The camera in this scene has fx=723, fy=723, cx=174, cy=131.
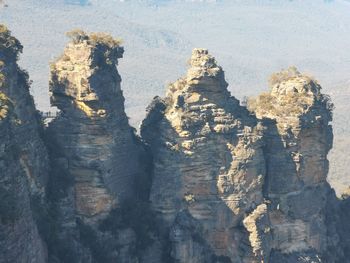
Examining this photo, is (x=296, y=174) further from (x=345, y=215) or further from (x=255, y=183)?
(x=345, y=215)

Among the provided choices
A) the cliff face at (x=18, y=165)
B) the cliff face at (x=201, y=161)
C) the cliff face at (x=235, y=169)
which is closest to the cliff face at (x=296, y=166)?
the cliff face at (x=235, y=169)

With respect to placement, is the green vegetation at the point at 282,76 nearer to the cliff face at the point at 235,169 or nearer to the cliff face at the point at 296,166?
the cliff face at the point at 296,166

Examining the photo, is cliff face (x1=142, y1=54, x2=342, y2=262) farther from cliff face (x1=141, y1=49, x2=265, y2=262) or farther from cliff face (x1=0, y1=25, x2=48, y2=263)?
cliff face (x1=0, y1=25, x2=48, y2=263)

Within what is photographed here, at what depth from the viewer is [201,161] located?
35562 millimetres

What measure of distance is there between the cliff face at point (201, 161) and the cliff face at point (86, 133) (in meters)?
2.66

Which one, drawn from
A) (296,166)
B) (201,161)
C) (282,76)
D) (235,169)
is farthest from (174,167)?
(282,76)

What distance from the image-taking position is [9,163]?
24.5m

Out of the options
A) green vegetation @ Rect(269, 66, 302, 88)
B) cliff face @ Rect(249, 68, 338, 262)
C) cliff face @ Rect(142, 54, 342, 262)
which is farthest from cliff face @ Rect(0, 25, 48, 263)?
green vegetation @ Rect(269, 66, 302, 88)

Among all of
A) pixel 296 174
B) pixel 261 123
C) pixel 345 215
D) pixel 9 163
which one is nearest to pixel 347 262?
pixel 345 215

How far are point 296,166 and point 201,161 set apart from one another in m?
5.78

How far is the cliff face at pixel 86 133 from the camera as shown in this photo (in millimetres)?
32688

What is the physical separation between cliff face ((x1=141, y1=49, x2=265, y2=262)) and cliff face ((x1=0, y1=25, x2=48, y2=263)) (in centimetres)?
651

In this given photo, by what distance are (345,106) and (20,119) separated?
139289mm

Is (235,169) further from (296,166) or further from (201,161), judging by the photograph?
(296,166)
